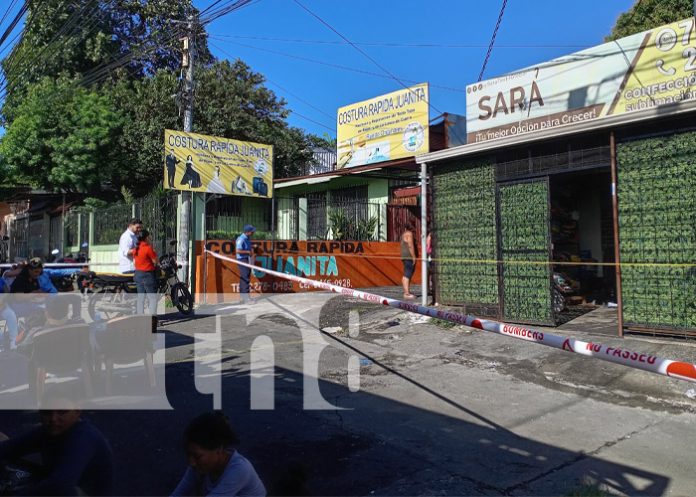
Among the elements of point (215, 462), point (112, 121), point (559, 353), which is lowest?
point (559, 353)

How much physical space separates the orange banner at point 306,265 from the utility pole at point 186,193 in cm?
43

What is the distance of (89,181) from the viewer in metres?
24.8

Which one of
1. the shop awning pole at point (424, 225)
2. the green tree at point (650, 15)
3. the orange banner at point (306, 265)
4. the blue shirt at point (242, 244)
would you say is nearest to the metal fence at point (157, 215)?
the orange banner at point (306, 265)

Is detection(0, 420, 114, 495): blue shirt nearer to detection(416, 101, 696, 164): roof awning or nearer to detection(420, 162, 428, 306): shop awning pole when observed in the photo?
detection(416, 101, 696, 164): roof awning

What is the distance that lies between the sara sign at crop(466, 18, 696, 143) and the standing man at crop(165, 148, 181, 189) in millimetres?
6934

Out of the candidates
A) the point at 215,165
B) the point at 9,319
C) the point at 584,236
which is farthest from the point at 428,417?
the point at 215,165

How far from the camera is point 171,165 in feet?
43.3

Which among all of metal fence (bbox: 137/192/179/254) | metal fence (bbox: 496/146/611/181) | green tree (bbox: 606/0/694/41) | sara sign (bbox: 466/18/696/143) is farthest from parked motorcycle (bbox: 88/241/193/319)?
green tree (bbox: 606/0/694/41)

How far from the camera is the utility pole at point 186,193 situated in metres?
13.7

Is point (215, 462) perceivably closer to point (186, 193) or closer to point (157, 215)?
point (186, 193)

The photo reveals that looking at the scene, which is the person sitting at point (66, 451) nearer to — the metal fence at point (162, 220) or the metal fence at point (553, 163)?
the metal fence at point (553, 163)

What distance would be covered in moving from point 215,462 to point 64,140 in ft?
82.7

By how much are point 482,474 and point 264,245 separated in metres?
10.8

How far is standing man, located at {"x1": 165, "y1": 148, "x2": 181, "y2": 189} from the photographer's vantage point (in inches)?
517
